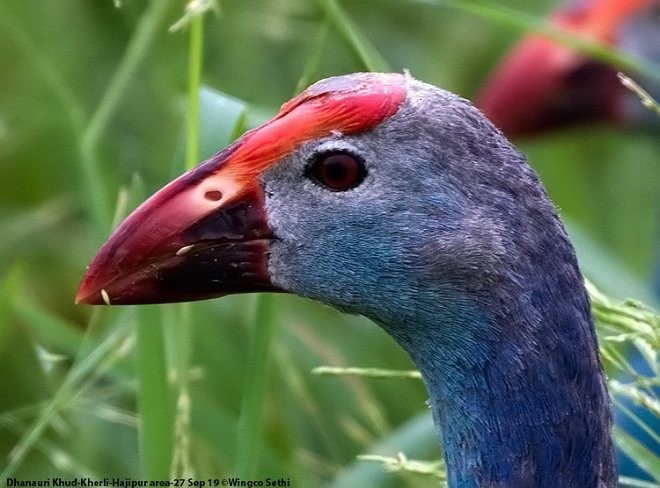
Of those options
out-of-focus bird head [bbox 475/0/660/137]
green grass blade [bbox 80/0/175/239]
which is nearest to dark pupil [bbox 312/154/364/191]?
green grass blade [bbox 80/0/175/239]

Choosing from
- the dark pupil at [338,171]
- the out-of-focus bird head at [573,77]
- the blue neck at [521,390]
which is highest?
the out-of-focus bird head at [573,77]

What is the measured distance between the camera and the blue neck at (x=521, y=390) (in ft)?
3.87

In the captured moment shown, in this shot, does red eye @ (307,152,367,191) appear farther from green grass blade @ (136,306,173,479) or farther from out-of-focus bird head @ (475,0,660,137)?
out-of-focus bird head @ (475,0,660,137)

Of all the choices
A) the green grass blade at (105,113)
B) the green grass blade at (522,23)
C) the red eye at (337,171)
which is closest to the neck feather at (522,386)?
the red eye at (337,171)

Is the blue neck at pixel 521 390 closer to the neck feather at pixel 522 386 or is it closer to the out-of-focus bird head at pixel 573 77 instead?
the neck feather at pixel 522 386

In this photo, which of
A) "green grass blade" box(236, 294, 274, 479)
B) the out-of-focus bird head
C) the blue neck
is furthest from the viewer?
the out-of-focus bird head

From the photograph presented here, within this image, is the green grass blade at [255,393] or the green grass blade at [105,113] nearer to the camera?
the green grass blade at [255,393]

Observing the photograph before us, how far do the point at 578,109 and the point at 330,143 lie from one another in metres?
1.73

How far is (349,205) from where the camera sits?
1.19m

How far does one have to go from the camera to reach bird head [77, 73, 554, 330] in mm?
1182

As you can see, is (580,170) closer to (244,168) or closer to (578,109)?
(578,109)

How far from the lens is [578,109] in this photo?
2.84 m

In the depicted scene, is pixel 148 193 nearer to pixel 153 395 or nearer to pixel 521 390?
pixel 153 395

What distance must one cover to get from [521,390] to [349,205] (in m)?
0.20
